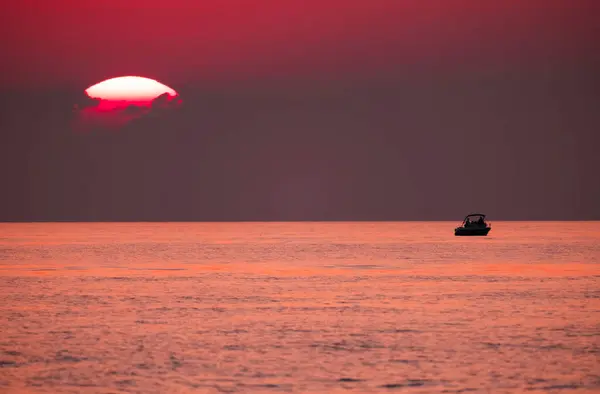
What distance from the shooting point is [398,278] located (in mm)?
69438

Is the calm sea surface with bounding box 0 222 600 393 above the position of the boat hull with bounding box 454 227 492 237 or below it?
below

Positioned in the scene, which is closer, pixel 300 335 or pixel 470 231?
pixel 300 335

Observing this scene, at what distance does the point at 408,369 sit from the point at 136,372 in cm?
753

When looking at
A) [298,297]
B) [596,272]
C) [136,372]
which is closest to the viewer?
[136,372]

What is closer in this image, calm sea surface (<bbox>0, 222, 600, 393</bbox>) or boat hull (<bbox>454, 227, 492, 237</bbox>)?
calm sea surface (<bbox>0, 222, 600, 393</bbox>)

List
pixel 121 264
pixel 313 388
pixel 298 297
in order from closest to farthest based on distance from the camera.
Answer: pixel 313 388 < pixel 298 297 < pixel 121 264

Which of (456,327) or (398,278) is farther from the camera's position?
(398,278)

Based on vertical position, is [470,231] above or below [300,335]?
above

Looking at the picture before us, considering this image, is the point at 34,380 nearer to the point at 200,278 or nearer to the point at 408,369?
the point at 408,369

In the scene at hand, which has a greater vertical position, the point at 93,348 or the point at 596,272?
the point at 596,272

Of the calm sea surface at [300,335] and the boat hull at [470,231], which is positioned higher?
the boat hull at [470,231]


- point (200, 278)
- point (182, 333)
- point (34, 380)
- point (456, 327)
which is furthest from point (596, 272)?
point (34, 380)

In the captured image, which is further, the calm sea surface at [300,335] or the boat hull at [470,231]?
the boat hull at [470,231]

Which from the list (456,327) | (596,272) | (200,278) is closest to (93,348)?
(456,327)
